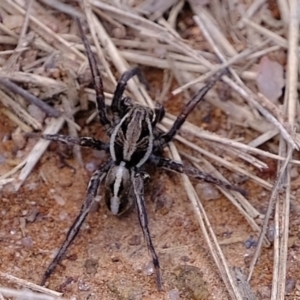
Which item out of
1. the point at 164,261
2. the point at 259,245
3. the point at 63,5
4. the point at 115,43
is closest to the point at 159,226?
the point at 164,261

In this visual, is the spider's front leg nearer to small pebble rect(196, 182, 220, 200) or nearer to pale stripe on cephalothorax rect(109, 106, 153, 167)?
pale stripe on cephalothorax rect(109, 106, 153, 167)

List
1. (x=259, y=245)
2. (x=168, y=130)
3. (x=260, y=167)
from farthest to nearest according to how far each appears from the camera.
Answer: (x=168, y=130) < (x=260, y=167) < (x=259, y=245)

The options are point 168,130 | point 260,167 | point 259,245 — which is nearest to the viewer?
point 259,245

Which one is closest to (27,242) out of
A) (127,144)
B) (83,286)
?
(83,286)

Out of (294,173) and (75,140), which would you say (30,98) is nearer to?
(75,140)

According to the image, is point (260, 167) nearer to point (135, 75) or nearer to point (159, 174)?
point (159, 174)

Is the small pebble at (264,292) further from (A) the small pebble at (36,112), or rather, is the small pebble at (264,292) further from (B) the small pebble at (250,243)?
(A) the small pebble at (36,112)

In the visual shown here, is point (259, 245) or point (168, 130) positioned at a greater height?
point (168, 130)
